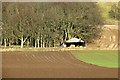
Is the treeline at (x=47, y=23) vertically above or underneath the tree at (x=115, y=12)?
underneath

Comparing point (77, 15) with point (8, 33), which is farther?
point (77, 15)

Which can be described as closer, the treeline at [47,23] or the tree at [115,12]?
the treeline at [47,23]

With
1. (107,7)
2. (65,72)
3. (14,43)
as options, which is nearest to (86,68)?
(65,72)

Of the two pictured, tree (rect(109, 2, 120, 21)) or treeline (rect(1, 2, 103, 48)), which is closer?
treeline (rect(1, 2, 103, 48))

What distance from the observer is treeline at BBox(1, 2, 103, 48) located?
34.2 metres

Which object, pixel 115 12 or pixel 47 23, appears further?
pixel 115 12

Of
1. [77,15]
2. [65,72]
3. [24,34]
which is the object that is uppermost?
[77,15]

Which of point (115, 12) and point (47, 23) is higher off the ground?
point (115, 12)

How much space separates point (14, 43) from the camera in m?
36.8

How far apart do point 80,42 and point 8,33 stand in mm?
8455

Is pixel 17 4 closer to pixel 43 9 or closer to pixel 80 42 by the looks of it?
pixel 43 9

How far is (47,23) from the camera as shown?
35.2 m

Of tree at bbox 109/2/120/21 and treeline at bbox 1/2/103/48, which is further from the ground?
tree at bbox 109/2/120/21

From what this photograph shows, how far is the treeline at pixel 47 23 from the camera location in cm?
3425
